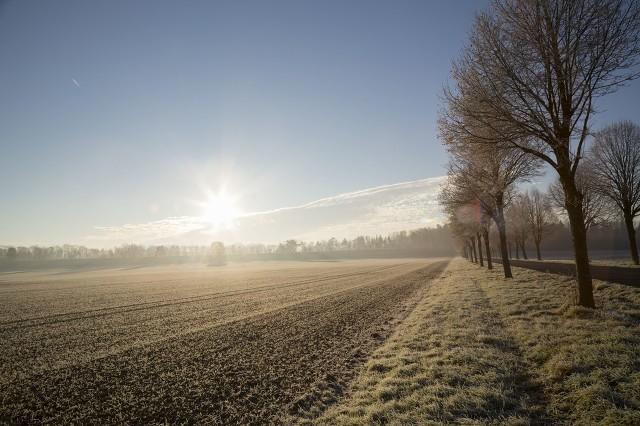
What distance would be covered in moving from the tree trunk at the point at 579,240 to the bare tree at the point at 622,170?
86.3 feet

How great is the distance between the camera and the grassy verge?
5770mm

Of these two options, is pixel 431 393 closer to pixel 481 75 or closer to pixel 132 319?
pixel 481 75

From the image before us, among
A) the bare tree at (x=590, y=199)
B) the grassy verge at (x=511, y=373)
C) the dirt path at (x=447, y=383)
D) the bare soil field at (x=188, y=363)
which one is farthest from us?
the bare tree at (x=590, y=199)

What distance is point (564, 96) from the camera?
37.5 feet

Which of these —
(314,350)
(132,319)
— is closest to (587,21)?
(314,350)

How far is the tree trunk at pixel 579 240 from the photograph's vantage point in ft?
38.1

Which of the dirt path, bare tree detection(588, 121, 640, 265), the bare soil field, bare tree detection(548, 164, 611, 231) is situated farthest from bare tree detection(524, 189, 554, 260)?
the dirt path

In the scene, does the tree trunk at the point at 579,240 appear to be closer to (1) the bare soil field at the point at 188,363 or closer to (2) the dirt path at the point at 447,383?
(2) the dirt path at the point at 447,383

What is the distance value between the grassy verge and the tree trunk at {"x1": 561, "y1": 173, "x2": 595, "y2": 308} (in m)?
0.61

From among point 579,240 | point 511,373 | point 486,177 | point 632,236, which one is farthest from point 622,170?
point 511,373

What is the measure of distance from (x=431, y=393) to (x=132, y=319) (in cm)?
1975

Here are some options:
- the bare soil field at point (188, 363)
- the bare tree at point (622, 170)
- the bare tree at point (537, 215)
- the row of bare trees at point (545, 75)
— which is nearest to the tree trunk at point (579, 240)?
the row of bare trees at point (545, 75)

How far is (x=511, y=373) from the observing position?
743cm

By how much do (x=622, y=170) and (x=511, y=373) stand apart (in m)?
34.7
